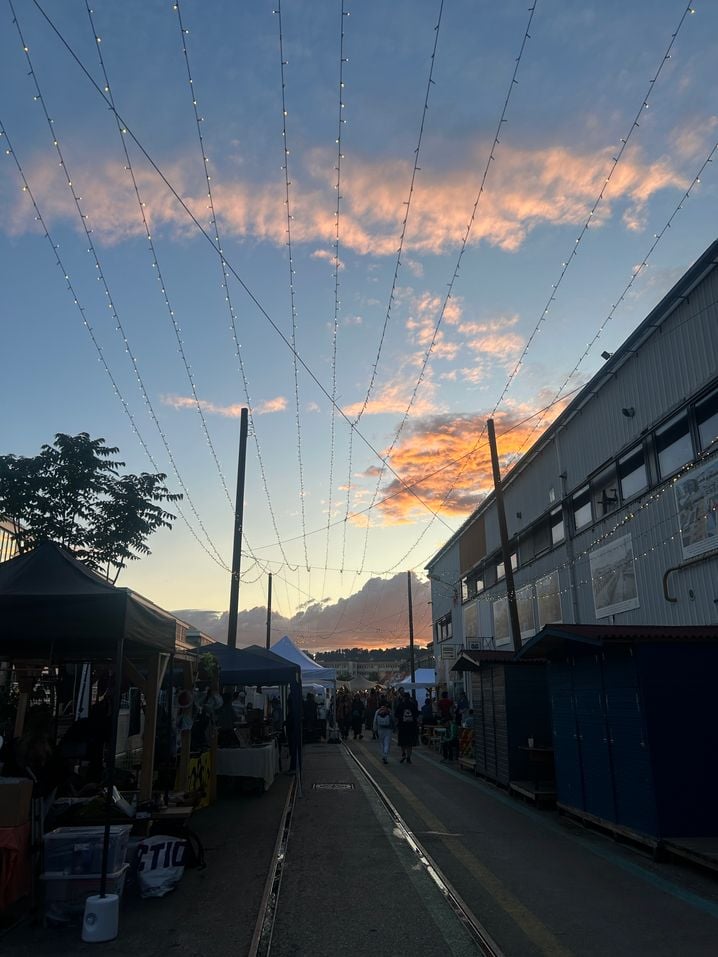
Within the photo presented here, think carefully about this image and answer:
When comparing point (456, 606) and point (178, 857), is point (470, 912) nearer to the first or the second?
point (178, 857)

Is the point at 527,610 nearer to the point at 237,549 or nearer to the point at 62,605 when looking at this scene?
the point at 237,549

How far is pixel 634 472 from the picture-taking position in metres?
16.1

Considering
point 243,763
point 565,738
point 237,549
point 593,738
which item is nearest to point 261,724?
point 243,763

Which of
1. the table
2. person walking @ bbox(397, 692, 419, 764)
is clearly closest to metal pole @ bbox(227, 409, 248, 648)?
person walking @ bbox(397, 692, 419, 764)

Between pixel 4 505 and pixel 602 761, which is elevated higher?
pixel 4 505

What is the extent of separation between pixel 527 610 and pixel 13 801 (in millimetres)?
20412

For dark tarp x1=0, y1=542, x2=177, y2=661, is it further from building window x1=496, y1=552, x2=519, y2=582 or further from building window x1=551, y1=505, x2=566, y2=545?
building window x1=496, y1=552, x2=519, y2=582

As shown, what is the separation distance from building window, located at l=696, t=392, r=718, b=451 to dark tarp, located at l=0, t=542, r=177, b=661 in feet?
34.4

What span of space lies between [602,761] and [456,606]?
2839 cm

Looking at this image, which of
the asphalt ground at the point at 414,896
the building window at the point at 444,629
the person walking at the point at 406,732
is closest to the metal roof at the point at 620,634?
the asphalt ground at the point at 414,896

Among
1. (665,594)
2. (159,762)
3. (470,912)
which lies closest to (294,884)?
(470,912)

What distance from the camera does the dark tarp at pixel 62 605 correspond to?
6570 millimetres

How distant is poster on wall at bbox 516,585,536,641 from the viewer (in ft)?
77.8

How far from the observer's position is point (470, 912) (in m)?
5.77
